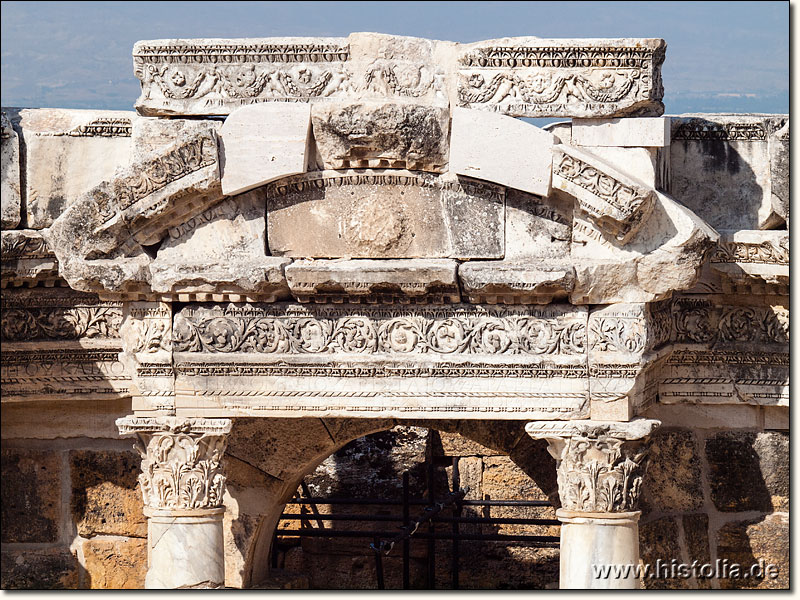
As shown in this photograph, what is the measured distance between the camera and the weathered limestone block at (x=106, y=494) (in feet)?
31.3

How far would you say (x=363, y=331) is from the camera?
309 inches

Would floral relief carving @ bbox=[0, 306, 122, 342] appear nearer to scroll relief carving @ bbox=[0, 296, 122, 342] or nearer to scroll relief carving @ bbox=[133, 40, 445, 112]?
scroll relief carving @ bbox=[0, 296, 122, 342]

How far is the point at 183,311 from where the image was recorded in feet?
25.9

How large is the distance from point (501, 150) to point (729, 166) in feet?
4.73

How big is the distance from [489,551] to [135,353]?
19.4 feet

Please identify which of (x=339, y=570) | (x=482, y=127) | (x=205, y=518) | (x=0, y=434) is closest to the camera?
(x=482, y=127)

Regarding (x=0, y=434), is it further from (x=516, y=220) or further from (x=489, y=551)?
(x=489, y=551)

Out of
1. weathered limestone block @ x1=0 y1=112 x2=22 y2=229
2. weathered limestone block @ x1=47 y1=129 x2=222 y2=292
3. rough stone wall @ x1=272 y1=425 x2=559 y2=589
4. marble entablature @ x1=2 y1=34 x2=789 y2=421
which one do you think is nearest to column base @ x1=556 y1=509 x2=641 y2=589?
marble entablature @ x1=2 y1=34 x2=789 y2=421

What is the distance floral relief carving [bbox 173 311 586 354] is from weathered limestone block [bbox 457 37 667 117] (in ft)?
3.38

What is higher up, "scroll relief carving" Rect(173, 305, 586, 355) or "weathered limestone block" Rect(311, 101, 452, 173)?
"weathered limestone block" Rect(311, 101, 452, 173)

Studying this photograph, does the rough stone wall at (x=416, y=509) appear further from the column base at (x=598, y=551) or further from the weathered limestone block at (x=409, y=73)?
the weathered limestone block at (x=409, y=73)

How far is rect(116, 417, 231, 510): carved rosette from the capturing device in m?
8.01

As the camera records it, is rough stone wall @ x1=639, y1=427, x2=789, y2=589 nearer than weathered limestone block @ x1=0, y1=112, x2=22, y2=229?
No

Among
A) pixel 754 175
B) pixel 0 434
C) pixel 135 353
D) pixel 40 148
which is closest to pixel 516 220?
pixel 754 175
